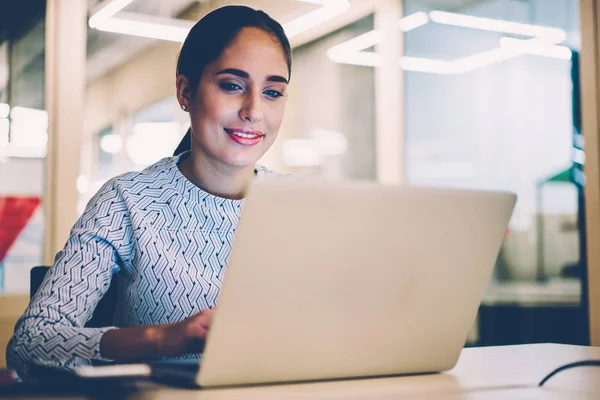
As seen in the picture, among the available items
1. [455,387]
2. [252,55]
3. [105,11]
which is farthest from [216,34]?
[105,11]

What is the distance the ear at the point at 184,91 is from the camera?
1688mm

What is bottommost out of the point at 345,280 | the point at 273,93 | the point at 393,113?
the point at 345,280

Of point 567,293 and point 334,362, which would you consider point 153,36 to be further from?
point 334,362

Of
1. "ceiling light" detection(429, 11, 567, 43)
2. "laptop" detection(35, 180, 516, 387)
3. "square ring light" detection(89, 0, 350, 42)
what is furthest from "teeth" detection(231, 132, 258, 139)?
"ceiling light" detection(429, 11, 567, 43)

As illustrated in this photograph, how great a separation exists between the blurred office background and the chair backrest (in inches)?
87.4

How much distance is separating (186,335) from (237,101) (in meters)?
0.76

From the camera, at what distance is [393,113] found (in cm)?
482

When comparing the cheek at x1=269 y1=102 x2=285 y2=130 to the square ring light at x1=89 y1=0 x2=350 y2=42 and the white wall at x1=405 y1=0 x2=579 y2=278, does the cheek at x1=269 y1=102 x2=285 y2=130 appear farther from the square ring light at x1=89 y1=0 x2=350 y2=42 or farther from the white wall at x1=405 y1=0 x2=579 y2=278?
the white wall at x1=405 y1=0 x2=579 y2=278

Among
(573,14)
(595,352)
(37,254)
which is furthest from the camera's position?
(573,14)

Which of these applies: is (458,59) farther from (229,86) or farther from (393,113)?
(229,86)

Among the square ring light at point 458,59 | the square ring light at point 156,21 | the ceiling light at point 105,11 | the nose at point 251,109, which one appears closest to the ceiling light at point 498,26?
the square ring light at point 458,59

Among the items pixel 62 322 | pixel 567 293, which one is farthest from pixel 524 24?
pixel 62 322

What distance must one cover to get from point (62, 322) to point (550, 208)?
359 centimetres

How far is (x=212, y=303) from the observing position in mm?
1492
